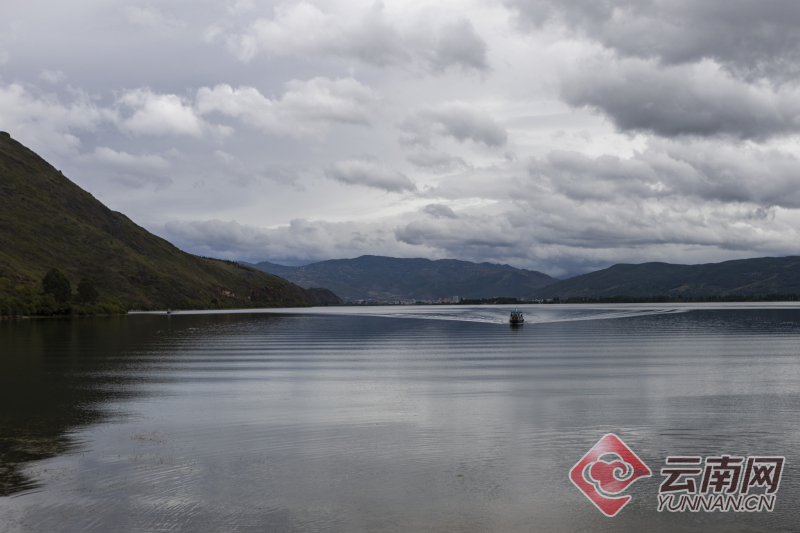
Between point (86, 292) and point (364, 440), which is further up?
point (86, 292)

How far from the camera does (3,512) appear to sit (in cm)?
1314

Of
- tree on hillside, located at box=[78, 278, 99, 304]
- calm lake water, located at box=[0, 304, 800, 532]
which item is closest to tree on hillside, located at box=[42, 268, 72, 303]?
tree on hillside, located at box=[78, 278, 99, 304]

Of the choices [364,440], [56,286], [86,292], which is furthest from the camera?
[86,292]

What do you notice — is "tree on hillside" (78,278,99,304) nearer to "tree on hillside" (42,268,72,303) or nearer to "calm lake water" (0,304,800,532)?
"tree on hillside" (42,268,72,303)

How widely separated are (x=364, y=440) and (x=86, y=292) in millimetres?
176238

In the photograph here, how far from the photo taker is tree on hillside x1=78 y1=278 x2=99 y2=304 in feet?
555

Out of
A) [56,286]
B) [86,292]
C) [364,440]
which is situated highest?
[56,286]

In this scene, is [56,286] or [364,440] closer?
[364,440]

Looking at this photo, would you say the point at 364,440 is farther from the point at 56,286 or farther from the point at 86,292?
the point at 86,292

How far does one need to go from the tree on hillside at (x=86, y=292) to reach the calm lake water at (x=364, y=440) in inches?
5526

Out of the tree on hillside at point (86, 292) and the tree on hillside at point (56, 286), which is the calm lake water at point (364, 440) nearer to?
the tree on hillside at point (56, 286)

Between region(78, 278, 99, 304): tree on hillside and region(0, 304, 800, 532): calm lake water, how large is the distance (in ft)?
461

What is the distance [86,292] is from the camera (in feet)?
558

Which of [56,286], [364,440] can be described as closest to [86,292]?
[56,286]
